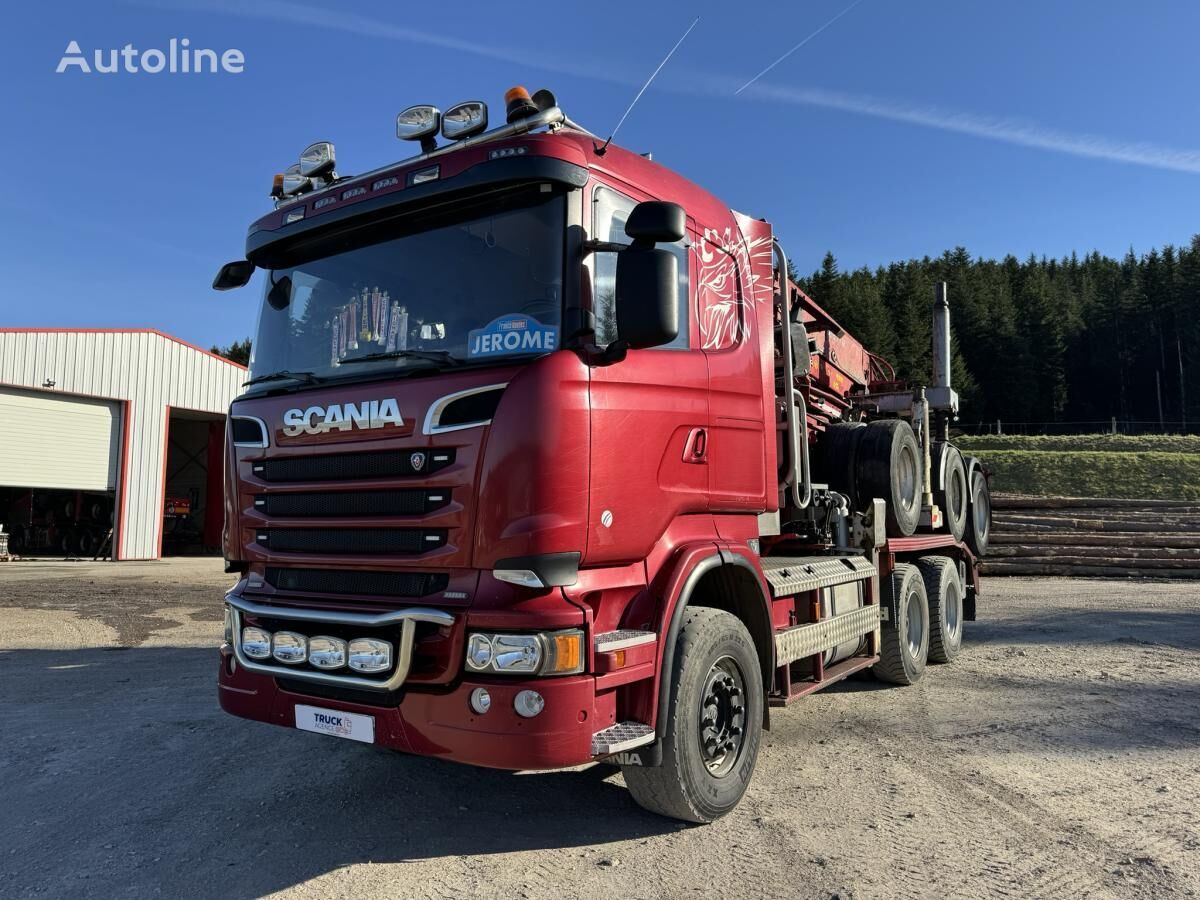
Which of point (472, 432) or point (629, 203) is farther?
point (629, 203)

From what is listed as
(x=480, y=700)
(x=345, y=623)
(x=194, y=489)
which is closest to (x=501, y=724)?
(x=480, y=700)

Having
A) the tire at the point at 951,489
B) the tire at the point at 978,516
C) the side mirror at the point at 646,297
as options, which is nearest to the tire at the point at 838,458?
the tire at the point at 951,489

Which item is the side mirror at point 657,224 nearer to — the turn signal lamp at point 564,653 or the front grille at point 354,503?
the front grille at point 354,503

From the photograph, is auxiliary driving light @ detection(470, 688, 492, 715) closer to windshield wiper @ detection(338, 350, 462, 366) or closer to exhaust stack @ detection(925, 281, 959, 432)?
windshield wiper @ detection(338, 350, 462, 366)

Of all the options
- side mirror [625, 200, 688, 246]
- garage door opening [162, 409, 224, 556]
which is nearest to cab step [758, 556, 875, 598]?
side mirror [625, 200, 688, 246]

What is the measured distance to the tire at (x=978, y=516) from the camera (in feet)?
32.1

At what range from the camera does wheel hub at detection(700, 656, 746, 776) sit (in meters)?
3.89

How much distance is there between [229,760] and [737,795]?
3026mm

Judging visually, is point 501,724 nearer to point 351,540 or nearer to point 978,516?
point 351,540

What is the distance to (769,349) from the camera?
4875 mm

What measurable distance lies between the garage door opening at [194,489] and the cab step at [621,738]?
87.0 feet

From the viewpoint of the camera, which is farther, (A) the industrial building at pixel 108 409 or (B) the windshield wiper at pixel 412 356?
(A) the industrial building at pixel 108 409

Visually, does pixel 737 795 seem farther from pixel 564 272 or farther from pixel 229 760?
pixel 229 760

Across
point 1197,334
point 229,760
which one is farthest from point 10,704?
point 1197,334
